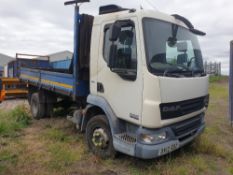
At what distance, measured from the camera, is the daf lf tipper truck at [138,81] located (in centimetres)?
355

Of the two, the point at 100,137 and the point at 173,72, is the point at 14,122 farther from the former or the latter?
the point at 173,72

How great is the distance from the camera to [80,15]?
4707mm

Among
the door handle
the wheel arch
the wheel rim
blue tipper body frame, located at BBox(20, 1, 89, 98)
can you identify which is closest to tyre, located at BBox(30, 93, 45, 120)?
blue tipper body frame, located at BBox(20, 1, 89, 98)

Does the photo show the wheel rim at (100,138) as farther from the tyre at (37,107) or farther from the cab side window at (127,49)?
the tyre at (37,107)

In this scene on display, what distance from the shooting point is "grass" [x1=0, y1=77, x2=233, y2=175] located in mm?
3986

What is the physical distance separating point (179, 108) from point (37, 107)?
4.90 metres

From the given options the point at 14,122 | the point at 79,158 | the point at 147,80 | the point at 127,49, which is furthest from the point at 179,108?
the point at 14,122

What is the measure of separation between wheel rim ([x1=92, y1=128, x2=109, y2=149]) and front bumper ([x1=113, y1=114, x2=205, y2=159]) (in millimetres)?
403

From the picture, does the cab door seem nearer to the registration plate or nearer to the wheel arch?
the wheel arch

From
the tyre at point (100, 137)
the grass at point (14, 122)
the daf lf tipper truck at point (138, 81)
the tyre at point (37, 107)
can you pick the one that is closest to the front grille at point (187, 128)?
the daf lf tipper truck at point (138, 81)

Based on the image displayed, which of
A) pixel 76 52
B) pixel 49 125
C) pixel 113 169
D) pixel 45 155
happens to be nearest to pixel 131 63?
pixel 76 52

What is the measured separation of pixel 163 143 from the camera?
3.67 meters

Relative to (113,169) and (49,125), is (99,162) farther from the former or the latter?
(49,125)

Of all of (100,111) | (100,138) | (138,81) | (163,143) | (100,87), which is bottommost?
(100,138)
